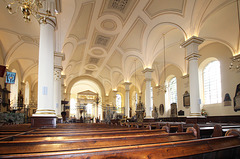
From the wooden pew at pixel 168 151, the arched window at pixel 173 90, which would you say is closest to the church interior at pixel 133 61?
the wooden pew at pixel 168 151

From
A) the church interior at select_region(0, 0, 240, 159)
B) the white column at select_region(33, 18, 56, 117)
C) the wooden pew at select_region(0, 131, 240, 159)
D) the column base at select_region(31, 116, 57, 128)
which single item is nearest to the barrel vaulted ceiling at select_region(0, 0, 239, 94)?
the church interior at select_region(0, 0, 240, 159)

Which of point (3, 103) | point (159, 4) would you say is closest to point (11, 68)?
point (3, 103)

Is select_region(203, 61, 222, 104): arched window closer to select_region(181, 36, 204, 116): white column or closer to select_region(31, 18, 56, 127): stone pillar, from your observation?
select_region(181, 36, 204, 116): white column

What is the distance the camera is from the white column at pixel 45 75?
5.33m

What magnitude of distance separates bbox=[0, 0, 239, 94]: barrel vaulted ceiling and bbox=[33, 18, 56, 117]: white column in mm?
3519

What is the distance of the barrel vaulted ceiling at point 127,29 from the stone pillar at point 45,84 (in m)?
3.56

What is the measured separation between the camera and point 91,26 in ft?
39.8

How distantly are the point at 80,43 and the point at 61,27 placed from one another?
14.2 feet

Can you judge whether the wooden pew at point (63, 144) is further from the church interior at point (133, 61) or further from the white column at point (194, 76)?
the white column at point (194, 76)

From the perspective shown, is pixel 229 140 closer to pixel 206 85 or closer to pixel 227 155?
pixel 227 155

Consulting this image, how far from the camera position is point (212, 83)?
1367 centimetres

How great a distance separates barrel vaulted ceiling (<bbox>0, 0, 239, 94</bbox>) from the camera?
9.05 meters

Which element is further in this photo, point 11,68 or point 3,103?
point 11,68

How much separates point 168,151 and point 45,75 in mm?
4798
